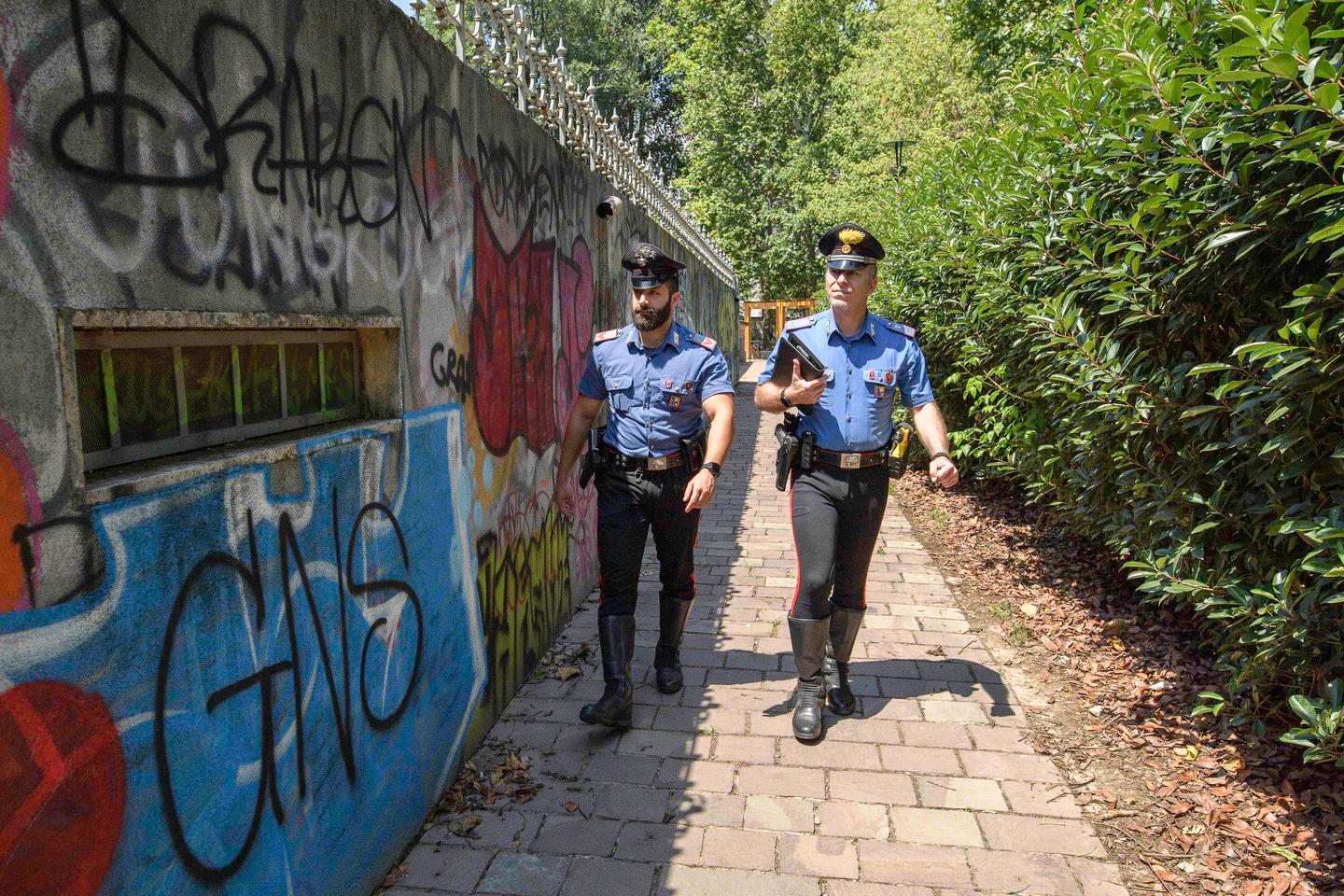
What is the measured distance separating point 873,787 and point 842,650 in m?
0.78

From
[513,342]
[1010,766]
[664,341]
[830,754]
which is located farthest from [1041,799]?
[513,342]

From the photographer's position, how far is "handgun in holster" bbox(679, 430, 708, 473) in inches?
158

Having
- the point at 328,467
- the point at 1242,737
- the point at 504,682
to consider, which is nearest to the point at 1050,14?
the point at 1242,737

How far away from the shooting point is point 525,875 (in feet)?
9.73

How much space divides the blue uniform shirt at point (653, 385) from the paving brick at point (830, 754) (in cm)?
141

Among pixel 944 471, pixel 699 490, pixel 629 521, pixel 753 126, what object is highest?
pixel 753 126

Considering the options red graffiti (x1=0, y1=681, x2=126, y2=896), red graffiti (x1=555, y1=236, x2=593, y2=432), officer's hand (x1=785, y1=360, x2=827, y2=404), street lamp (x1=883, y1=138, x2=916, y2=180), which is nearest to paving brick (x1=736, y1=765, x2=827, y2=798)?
officer's hand (x1=785, y1=360, x2=827, y2=404)

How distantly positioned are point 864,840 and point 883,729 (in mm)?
910

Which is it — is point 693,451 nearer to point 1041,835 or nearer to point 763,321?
point 1041,835

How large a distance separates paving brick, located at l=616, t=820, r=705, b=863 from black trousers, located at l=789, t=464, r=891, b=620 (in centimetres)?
114

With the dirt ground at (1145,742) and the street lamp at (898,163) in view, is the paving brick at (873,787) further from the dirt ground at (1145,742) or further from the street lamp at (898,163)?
the street lamp at (898,163)

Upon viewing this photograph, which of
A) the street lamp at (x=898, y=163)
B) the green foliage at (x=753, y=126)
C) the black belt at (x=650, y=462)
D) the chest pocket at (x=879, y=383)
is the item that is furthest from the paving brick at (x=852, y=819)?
the green foliage at (x=753, y=126)

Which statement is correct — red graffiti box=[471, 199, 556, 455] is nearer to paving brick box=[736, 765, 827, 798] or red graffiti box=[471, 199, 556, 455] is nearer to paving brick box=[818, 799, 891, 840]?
paving brick box=[736, 765, 827, 798]

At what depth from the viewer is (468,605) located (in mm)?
3557
